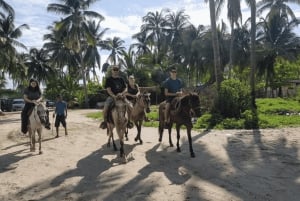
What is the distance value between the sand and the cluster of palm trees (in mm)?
27616

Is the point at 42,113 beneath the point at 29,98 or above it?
beneath

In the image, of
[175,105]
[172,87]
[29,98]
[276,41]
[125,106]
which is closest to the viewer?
[125,106]

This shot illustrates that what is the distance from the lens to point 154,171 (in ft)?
28.7

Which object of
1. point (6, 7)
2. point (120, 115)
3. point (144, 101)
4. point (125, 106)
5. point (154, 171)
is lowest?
point (154, 171)

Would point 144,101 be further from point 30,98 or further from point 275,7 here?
point 275,7

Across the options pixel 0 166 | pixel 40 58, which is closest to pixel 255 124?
pixel 0 166

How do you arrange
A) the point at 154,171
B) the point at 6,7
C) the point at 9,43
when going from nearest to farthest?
the point at 154,171 → the point at 6,7 → the point at 9,43

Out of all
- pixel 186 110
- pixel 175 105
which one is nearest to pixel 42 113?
pixel 175 105

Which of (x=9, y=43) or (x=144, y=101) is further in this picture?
(x=9, y=43)

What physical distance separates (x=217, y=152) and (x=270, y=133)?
16.1 ft

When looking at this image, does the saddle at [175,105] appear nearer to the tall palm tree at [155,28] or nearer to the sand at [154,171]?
the sand at [154,171]

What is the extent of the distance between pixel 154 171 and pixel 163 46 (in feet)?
179

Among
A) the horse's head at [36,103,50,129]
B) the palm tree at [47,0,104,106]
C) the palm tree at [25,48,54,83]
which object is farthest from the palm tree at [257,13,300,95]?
the horse's head at [36,103,50,129]

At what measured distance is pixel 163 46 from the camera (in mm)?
62375
